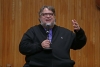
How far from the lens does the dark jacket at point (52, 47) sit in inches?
102

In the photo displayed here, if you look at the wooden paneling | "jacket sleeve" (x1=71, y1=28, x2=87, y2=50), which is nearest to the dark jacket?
"jacket sleeve" (x1=71, y1=28, x2=87, y2=50)

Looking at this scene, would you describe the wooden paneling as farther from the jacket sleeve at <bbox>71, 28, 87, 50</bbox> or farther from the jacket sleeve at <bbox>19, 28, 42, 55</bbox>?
the jacket sleeve at <bbox>19, 28, 42, 55</bbox>

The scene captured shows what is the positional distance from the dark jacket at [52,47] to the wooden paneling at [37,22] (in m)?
1.41

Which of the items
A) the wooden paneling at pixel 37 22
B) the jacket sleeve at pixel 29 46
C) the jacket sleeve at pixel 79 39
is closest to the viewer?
the jacket sleeve at pixel 29 46

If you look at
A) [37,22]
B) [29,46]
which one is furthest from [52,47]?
[37,22]

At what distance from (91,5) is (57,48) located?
1.76 metres

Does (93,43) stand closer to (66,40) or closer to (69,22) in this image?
(69,22)

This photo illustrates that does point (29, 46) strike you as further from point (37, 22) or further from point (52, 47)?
point (37, 22)

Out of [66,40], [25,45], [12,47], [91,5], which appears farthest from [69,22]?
[25,45]

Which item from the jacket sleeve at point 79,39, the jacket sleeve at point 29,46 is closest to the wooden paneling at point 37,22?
the jacket sleeve at point 79,39

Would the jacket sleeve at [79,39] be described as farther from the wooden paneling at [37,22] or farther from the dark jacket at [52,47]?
the wooden paneling at [37,22]

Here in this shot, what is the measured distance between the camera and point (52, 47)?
2650mm

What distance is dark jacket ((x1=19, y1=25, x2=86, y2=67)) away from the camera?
2.60m

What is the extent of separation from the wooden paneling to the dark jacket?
1406 millimetres
